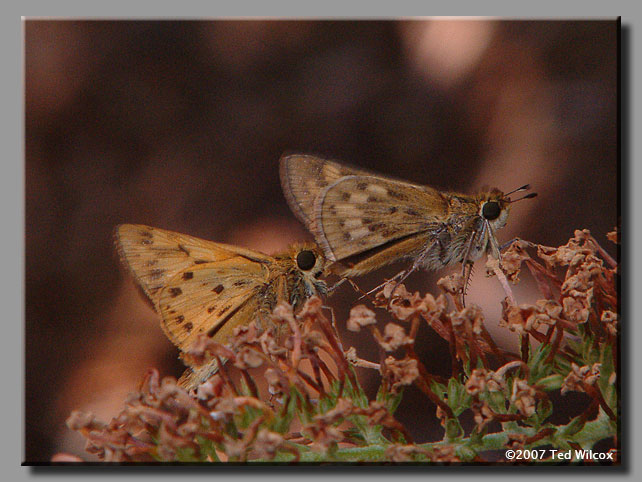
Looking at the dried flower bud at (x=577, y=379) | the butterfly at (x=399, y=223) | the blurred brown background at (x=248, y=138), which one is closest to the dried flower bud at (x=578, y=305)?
the dried flower bud at (x=577, y=379)

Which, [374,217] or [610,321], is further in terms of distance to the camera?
[374,217]

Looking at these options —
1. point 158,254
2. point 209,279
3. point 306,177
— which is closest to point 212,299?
point 209,279

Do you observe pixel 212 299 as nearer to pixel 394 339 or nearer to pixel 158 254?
pixel 158 254

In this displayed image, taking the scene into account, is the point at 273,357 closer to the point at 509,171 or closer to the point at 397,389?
the point at 397,389

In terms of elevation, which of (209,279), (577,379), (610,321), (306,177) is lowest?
(577,379)

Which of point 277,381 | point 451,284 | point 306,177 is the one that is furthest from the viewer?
point 306,177

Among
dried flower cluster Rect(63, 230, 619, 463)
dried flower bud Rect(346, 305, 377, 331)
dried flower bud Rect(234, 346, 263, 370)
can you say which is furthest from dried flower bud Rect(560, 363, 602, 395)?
dried flower bud Rect(234, 346, 263, 370)

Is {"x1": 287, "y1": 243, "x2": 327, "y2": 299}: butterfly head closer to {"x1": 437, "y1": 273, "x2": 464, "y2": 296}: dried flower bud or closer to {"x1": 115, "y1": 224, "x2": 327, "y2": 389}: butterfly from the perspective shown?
{"x1": 115, "y1": 224, "x2": 327, "y2": 389}: butterfly

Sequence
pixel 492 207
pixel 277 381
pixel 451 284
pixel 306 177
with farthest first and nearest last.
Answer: pixel 306 177
pixel 492 207
pixel 451 284
pixel 277 381
